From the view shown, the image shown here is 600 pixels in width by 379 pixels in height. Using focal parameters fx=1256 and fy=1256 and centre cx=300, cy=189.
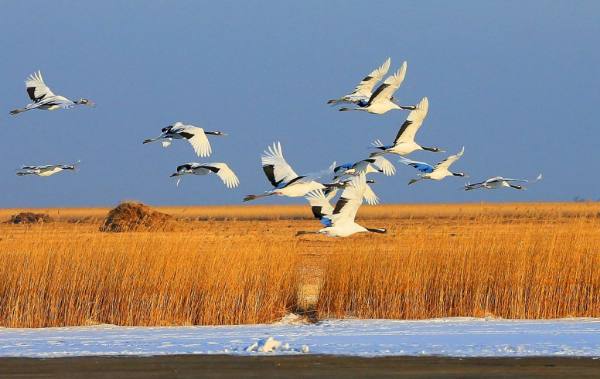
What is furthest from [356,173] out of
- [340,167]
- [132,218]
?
[132,218]

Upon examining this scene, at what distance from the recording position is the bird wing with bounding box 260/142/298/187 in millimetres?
18047

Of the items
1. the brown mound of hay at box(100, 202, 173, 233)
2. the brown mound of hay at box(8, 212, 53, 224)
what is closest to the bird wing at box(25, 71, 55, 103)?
the brown mound of hay at box(100, 202, 173, 233)

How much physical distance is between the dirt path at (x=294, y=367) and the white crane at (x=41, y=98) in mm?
8192

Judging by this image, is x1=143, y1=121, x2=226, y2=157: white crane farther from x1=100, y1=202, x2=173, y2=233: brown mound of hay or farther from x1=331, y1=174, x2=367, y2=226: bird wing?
x1=100, y1=202, x2=173, y2=233: brown mound of hay

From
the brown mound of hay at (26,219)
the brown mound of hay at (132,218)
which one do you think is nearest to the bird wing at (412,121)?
the brown mound of hay at (132,218)

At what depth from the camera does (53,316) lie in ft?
55.2

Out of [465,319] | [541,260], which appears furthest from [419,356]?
[541,260]

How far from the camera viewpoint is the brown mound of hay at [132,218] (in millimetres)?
41000

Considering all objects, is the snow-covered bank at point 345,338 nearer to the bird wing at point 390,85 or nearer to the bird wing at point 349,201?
the bird wing at point 349,201

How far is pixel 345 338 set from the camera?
49.5 feet

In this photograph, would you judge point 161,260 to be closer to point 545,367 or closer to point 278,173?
point 278,173

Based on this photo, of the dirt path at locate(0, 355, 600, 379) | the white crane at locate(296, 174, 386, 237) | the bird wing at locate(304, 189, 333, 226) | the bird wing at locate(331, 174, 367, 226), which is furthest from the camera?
the bird wing at locate(304, 189, 333, 226)

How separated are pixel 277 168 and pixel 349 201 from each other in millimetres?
1231

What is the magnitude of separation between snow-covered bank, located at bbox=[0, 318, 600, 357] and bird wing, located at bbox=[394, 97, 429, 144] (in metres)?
4.13
